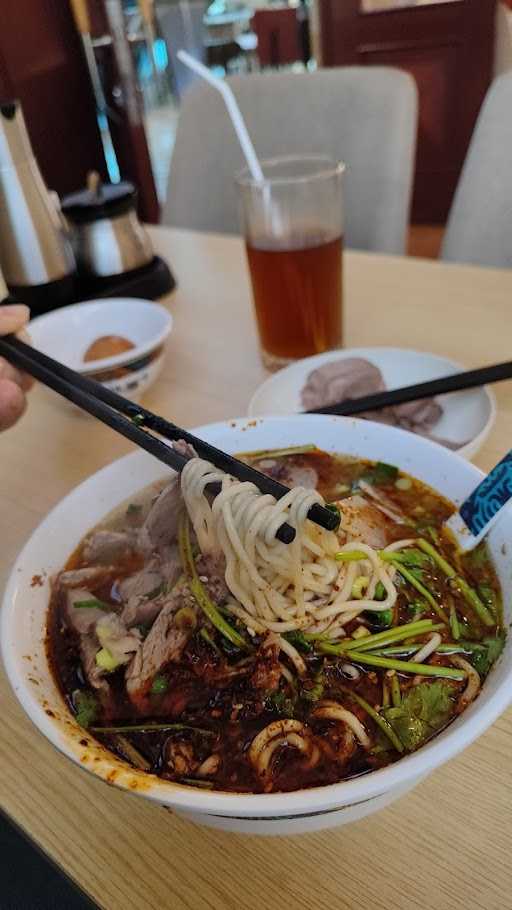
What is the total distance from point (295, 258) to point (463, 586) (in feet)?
2.39

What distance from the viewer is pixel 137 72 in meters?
4.65

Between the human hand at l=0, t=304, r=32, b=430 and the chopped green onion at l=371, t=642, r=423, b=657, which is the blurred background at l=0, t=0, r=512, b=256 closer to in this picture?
the human hand at l=0, t=304, r=32, b=430

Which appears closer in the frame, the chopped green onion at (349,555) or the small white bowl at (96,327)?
the chopped green onion at (349,555)

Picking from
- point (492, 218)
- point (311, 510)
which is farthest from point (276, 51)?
point (311, 510)

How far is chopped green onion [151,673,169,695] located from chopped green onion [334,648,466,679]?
0.61 feet

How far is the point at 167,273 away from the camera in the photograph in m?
1.65

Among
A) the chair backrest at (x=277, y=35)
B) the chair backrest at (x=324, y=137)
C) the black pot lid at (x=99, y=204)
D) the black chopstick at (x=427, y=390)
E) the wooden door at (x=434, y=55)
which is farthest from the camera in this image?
the chair backrest at (x=277, y=35)

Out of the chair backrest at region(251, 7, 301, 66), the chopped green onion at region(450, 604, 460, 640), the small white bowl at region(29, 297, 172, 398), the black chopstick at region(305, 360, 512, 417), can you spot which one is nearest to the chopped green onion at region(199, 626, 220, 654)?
the chopped green onion at region(450, 604, 460, 640)

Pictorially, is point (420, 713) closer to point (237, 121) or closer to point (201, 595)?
point (201, 595)

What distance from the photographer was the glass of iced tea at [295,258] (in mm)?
1228

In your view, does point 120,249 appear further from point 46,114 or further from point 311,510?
point 46,114

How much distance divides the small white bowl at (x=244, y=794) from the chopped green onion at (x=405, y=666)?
0.05 m

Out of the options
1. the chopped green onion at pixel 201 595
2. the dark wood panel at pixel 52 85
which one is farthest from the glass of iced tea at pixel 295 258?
the dark wood panel at pixel 52 85

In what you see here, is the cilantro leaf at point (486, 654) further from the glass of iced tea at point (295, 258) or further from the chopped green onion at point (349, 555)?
the glass of iced tea at point (295, 258)
